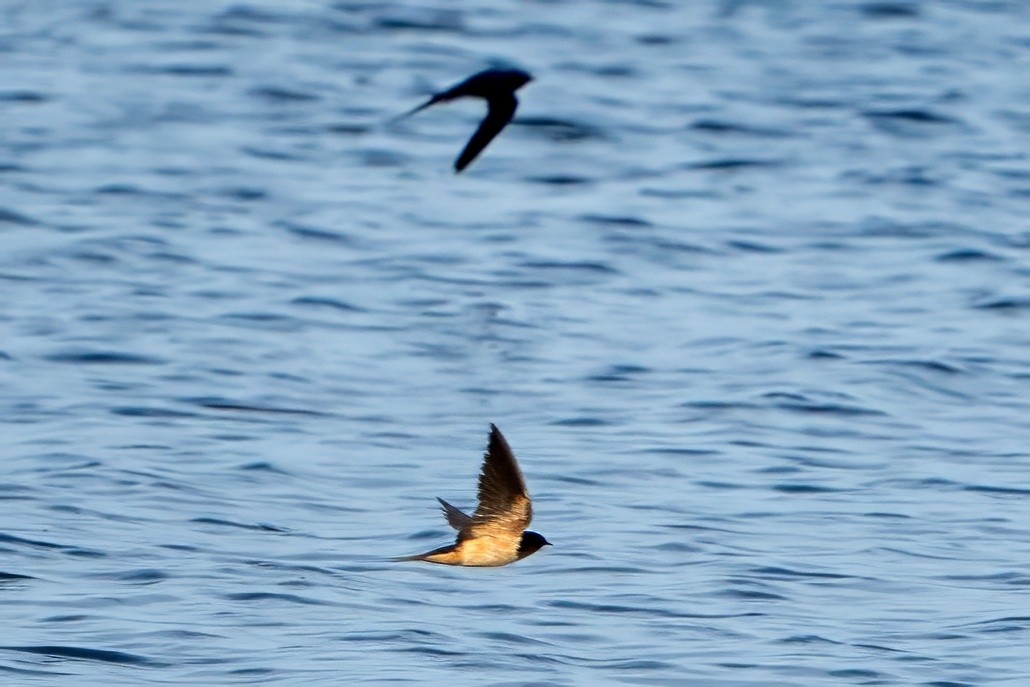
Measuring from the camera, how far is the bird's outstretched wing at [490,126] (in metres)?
9.46

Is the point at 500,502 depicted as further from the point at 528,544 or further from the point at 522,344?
A: the point at 522,344

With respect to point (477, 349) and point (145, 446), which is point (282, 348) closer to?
point (477, 349)

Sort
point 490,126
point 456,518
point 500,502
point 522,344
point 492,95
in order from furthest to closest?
point 522,344 < point 492,95 < point 490,126 < point 456,518 < point 500,502

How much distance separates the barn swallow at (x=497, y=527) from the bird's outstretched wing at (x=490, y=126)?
232cm

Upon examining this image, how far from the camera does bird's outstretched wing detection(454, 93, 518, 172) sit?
9.46 m

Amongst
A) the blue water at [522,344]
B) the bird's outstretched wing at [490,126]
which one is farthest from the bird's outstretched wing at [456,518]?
the bird's outstretched wing at [490,126]

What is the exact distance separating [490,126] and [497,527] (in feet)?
9.40

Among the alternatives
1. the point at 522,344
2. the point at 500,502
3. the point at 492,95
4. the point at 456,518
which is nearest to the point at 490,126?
the point at 492,95

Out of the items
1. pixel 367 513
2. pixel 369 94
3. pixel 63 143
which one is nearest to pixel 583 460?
pixel 367 513

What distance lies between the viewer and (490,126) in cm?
980

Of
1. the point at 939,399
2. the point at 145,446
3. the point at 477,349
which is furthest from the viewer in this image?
the point at 477,349

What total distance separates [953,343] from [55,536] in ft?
21.3

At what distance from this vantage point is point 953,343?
13594 mm

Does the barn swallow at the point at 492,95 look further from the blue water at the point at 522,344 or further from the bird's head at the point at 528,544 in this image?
the bird's head at the point at 528,544
